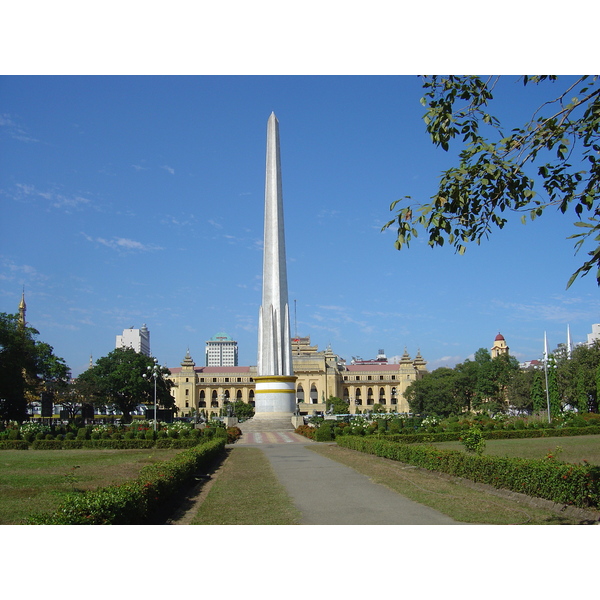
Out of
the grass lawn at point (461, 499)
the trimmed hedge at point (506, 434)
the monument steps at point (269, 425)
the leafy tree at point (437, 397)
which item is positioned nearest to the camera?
the grass lawn at point (461, 499)

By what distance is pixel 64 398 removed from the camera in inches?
2173

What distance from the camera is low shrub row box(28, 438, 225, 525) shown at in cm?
693

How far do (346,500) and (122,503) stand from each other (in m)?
4.13

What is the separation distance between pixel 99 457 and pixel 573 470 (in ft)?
52.4

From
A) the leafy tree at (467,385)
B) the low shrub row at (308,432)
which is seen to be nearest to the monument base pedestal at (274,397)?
the low shrub row at (308,432)

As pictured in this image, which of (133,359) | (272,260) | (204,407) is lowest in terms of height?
(204,407)

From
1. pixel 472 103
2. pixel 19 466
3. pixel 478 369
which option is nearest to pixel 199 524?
pixel 472 103

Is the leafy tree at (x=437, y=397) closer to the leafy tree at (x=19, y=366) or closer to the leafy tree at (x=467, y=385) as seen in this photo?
the leafy tree at (x=467, y=385)

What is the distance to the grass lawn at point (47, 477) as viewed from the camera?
984 cm

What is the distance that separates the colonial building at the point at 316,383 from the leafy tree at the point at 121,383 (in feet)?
124

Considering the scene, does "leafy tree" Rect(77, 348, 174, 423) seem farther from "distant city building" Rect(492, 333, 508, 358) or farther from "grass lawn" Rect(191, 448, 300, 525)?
"distant city building" Rect(492, 333, 508, 358)

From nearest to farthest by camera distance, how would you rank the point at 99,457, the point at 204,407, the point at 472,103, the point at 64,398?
the point at 472,103
the point at 99,457
the point at 64,398
the point at 204,407

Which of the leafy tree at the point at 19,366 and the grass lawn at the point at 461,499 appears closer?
the grass lawn at the point at 461,499
